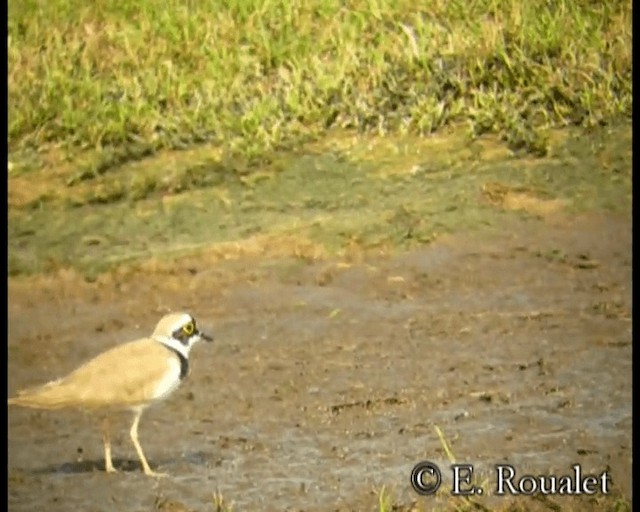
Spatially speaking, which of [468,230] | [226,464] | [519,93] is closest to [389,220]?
[468,230]

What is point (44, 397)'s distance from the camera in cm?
317

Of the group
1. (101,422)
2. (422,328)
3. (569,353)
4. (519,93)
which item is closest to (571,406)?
(569,353)

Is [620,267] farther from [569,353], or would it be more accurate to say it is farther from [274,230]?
[274,230]

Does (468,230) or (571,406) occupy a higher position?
(468,230)

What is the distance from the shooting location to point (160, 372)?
125 inches

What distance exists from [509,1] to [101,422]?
3.63 ft

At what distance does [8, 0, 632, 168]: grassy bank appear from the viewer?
10.6ft

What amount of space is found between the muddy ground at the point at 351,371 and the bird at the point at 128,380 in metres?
0.02

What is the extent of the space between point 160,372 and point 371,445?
1.36 feet

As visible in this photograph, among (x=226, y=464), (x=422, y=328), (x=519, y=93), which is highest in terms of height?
(x=519, y=93)

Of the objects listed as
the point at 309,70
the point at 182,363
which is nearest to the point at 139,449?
the point at 182,363

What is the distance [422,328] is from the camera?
322 cm

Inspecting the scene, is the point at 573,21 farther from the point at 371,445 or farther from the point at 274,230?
the point at 371,445

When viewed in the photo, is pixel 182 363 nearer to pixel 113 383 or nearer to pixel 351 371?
pixel 113 383
